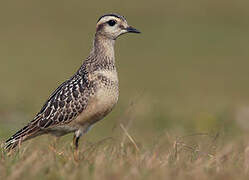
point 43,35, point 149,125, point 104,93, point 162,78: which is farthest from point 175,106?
point 43,35

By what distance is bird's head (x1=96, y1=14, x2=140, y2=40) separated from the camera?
31.0ft

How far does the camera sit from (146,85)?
2633 centimetres

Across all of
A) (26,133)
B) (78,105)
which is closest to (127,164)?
(78,105)

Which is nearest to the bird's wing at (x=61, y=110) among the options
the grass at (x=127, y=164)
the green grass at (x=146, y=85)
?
the green grass at (x=146, y=85)

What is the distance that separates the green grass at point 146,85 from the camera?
688 cm

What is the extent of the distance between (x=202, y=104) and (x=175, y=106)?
3.17 ft

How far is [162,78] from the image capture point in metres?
28.2

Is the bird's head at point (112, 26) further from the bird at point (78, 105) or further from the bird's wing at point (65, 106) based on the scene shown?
the bird's wing at point (65, 106)

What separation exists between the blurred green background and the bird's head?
123 inches

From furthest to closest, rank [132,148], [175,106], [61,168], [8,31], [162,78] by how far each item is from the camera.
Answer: [8,31] → [162,78] → [175,106] → [132,148] → [61,168]

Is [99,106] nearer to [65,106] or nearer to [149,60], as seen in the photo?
[65,106]

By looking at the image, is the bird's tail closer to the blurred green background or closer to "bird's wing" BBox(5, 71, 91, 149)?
"bird's wing" BBox(5, 71, 91, 149)

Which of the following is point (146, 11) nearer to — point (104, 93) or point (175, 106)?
point (175, 106)

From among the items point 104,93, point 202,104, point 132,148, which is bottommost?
point 202,104
